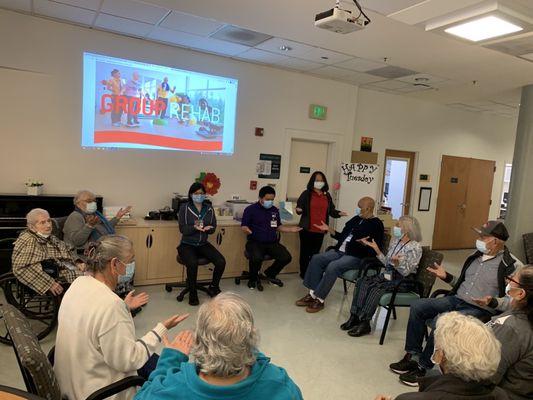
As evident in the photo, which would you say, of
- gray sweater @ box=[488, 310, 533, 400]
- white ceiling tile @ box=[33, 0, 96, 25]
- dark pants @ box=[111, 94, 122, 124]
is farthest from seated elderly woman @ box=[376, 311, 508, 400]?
dark pants @ box=[111, 94, 122, 124]

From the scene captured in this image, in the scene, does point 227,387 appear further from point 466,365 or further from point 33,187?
point 33,187

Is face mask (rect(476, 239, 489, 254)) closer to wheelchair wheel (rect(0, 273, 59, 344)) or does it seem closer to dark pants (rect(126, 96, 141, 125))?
wheelchair wheel (rect(0, 273, 59, 344))

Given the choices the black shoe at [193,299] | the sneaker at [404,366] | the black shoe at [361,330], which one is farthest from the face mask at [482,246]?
the black shoe at [193,299]

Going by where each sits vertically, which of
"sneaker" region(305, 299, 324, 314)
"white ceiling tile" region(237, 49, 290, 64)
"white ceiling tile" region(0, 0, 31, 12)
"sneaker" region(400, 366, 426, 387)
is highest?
"white ceiling tile" region(237, 49, 290, 64)

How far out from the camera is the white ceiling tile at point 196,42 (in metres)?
4.51

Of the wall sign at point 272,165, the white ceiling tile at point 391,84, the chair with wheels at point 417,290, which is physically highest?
the white ceiling tile at point 391,84

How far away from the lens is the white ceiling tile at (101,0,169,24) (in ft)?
12.2

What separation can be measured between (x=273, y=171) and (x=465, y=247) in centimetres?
515

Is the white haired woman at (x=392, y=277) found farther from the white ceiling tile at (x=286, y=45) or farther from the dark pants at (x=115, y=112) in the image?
the dark pants at (x=115, y=112)

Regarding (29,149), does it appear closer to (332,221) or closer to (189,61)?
(189,61)

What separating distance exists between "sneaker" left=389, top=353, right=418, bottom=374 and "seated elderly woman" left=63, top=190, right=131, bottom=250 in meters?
2.89

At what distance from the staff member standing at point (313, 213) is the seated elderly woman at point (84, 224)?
2498mm

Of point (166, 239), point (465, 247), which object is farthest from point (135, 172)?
point (465, 247)

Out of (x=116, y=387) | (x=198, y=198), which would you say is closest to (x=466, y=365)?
(x=116, y=387)
